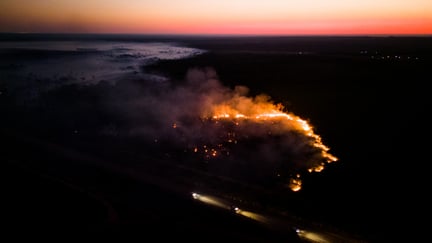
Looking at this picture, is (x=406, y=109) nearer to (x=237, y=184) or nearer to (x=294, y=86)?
(x=294, y=86)

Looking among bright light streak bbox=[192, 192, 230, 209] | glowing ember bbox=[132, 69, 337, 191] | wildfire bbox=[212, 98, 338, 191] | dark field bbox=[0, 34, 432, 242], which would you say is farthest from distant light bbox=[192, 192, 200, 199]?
wildfire bbox=[212, 98, 338, 191]

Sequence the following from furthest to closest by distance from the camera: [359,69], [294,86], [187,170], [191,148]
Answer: [359,69] < [294,86] < [191,148] < [187,170]

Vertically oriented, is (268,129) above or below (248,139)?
above

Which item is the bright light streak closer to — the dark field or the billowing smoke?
the dark field

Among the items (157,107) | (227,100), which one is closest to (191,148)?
(157,107)

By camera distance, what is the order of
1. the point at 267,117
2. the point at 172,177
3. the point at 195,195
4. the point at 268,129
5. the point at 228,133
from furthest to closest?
1. the point at 267,117
2. the point at 268,129
3. the point at 228,133
4. the point at 172,177
5. the point at 195,195

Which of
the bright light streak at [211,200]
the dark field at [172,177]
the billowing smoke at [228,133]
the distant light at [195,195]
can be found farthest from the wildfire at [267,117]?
the bright light streak at [211,200]

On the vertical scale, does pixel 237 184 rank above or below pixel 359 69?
below

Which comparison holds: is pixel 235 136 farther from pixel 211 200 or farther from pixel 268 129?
pixel 211 200

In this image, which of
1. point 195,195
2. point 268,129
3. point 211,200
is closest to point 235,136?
point 268,129
